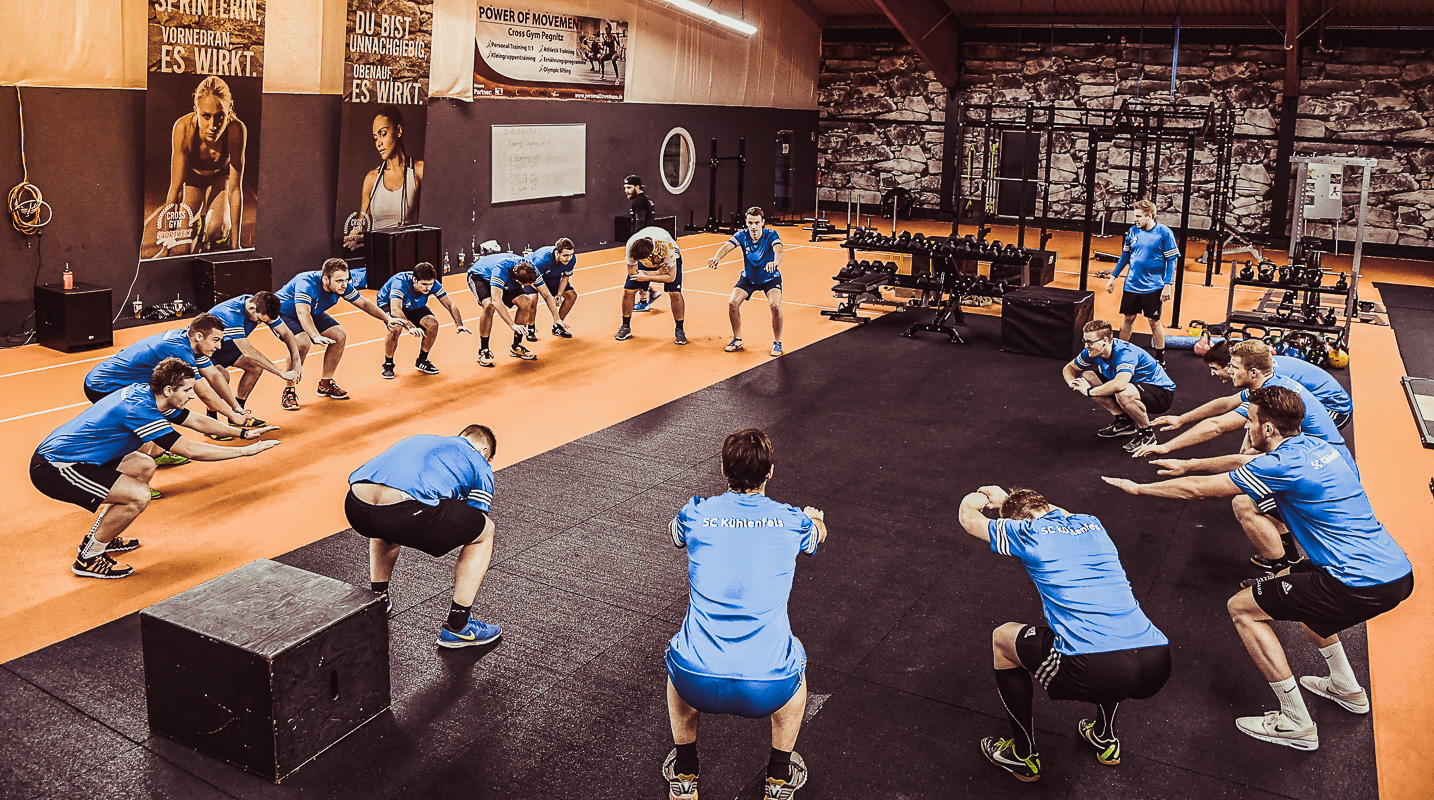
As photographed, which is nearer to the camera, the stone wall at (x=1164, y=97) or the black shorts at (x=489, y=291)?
the black shorts at (x=489, y=291)

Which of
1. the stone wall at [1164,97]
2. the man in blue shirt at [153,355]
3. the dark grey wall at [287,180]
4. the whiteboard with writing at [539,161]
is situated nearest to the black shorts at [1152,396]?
the man in blue shirt at [153,355]

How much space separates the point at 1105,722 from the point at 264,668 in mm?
2945

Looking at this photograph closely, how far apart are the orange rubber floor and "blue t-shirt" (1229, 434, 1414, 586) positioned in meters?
0.74

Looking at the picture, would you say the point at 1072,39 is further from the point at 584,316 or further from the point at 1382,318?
the point at 584,316

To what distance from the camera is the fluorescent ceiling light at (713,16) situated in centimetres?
1672

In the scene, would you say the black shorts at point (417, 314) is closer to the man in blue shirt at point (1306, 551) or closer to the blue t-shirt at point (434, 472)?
the blue t-shirt at point (434, 472)

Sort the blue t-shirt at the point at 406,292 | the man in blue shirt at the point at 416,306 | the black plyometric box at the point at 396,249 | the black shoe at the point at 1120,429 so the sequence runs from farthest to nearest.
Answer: the black plyometric box at the point at 396,249, the blue t-shirt at the point at 406,292, the man in blue shirt at the point at 416,306, the black shoe at the point at 1120,429

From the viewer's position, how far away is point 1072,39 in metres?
19.3

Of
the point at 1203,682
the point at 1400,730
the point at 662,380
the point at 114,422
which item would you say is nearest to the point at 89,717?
the point at 114,422

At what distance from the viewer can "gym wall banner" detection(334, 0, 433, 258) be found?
11.8 metres

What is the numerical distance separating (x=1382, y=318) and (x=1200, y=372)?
13.6 feet

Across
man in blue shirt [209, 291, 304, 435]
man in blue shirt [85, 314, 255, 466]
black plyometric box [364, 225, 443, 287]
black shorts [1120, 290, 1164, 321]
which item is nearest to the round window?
black plyometric box [364, 225, 443, 287]

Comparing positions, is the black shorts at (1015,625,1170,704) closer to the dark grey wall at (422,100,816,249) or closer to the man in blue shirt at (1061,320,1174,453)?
the man in blue shirt at (1061,320,1174,453)

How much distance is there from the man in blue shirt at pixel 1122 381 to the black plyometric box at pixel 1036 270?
4223 mm
